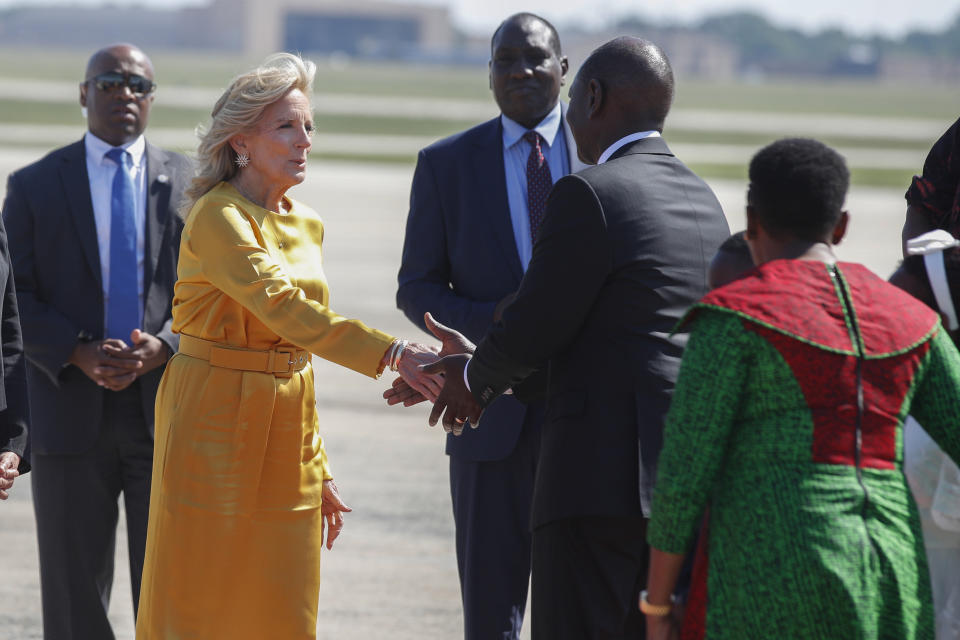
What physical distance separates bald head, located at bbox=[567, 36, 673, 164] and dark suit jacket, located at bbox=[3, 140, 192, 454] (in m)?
2.20

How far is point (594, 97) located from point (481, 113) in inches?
2199

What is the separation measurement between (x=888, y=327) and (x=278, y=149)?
2.20 meters

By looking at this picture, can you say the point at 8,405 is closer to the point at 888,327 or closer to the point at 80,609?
the point at 80,609

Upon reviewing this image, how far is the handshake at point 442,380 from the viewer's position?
13.2ft

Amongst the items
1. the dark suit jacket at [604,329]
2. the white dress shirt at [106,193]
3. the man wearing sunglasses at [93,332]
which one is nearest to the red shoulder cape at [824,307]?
the dark suit jacket at [604,329]

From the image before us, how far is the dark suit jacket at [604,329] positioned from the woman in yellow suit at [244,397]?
0.83 m

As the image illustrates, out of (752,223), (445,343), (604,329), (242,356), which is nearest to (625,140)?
(604,329)

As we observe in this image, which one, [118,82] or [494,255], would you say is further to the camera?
[118,82]

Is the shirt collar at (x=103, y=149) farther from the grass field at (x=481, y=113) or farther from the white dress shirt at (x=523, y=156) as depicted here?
the grass field at (x=481, y=113)

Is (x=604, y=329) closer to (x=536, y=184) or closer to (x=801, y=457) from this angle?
(x=801, y=457)

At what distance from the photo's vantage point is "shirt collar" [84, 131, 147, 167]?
522cm

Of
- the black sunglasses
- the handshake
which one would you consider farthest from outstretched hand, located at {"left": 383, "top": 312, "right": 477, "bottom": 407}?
the black sunglasses

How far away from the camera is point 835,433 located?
265 centimetres

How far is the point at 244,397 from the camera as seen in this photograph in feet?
12.9
